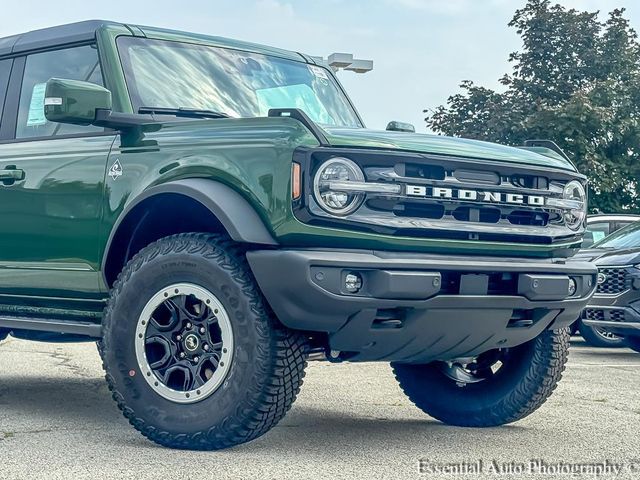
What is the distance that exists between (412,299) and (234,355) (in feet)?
2.45

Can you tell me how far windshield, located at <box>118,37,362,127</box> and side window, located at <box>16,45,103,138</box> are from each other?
222 millimetres

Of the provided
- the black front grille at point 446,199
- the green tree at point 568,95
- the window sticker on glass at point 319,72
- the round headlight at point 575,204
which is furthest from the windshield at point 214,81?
the green tree at point 568,95

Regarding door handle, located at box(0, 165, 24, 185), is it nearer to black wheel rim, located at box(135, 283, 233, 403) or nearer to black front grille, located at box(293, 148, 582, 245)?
black wheel rim, located at box(135, 283, 233, 403)

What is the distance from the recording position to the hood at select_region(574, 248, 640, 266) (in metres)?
10.8

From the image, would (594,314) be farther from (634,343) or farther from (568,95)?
(568,95)

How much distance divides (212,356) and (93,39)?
2.04m

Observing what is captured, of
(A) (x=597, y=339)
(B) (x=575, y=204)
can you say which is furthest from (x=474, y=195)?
(A) (x=597, y=339)

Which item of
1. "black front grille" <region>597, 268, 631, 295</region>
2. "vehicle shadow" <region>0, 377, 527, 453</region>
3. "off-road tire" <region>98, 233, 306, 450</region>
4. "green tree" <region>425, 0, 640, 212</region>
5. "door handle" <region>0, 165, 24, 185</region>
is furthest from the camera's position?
"green tree" <region>425, 0, 640, 212</region>

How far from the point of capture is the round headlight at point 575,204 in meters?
5.36

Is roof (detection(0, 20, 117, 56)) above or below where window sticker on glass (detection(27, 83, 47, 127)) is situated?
above

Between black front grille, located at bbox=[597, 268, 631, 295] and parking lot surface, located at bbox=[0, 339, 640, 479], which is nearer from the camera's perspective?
parking lot surface, located at bbox=[0, 339, 640, 479]

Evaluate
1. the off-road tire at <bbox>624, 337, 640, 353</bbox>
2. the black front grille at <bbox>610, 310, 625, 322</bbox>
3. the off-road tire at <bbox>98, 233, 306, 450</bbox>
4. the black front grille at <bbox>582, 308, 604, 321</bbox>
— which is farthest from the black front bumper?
the off-road tire at <bbox>624, 337, 640, 353</bbox>

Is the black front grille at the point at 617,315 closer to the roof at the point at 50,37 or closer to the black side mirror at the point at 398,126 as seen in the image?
the black side mirror at the point at 398,126

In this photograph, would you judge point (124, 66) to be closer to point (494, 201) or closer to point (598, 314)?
point (494, 201)
